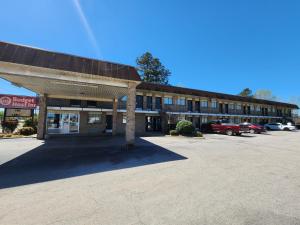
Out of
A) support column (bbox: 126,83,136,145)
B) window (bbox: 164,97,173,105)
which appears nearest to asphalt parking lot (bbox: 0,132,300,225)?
support column (bbox: 126,83,136,145)

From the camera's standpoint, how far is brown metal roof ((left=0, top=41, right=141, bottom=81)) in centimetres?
757

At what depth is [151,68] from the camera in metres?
48.2

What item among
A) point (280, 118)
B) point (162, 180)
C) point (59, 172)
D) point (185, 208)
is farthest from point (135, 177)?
point (280, 118)

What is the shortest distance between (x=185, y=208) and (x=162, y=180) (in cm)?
168

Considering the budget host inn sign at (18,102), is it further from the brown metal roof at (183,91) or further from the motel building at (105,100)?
the brown metal roof at (183,91)

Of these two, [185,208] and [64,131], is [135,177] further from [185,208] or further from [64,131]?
[64,131]

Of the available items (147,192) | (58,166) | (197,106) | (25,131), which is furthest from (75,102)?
(197,106)

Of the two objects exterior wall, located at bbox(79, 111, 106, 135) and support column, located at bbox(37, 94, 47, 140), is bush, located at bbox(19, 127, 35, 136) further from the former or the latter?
exterior wall, located at bbox(79, 111, 106, 135)

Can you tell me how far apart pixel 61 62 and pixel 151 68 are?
41194 mm

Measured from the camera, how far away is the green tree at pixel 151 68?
47.9 m

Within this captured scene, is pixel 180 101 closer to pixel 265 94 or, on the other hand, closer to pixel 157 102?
pixel 157 102

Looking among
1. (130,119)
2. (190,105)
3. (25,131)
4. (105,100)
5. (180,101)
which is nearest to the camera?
(130,119)

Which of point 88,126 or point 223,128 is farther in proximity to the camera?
point 223,128

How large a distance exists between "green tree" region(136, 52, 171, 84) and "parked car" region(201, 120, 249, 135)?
2658cm
